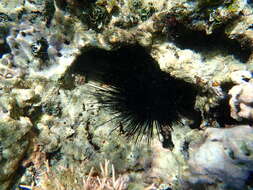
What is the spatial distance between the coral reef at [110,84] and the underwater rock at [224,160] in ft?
0.24

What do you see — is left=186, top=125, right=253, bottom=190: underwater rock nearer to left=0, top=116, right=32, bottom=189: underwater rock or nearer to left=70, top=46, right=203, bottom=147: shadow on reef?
left=70, top=46, right=203, bottom=147: shadow on reef

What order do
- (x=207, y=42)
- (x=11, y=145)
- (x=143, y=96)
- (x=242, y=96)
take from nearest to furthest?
(x=242, y=96) → (x=11, y=145) → (x=207, y=42) → (x=143, y=96)

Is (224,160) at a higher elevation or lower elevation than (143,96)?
lower

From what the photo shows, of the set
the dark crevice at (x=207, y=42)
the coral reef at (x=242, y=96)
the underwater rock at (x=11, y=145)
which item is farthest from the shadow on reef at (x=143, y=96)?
the underwater rock at (x=11, y=145)

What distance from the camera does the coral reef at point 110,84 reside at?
2.78 metres

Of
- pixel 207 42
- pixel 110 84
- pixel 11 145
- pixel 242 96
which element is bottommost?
pixel 11 145

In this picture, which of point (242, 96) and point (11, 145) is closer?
point (242, 96)

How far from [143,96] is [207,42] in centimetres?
121

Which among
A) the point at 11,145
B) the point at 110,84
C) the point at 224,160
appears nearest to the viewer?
the point at 224,160

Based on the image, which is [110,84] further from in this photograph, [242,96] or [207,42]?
[242,96]

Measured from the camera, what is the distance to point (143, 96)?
11.0 ft

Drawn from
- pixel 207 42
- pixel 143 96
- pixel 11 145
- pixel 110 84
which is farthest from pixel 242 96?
pixel 11 145

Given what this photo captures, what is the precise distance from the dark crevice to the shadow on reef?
523mm

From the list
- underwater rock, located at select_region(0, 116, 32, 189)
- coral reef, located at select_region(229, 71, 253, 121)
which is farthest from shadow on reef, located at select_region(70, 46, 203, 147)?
underwater rock, located at select_region(0, 116, 32, 189)
